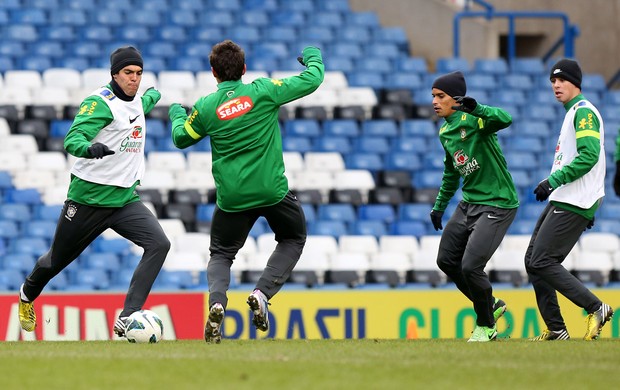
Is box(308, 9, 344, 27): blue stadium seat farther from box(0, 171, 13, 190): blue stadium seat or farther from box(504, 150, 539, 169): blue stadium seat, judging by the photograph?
box(0, 171, 13, 190): blue stadium seat

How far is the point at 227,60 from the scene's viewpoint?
877 centimetres

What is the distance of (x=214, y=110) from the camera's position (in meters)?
8.79

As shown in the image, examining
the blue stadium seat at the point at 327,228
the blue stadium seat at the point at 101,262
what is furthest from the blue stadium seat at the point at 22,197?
the blue stadium seat at the point at 327,228

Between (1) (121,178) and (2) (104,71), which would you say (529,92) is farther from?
(1) (121,178)

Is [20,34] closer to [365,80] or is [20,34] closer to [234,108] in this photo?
[365,80]

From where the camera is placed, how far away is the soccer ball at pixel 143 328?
358 inches

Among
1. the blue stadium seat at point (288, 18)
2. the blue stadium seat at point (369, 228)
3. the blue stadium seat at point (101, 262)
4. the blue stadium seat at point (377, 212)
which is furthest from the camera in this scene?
the blue stadium seat at point (288, 18)

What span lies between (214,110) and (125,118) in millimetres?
771

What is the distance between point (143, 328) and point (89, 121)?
1.52 m

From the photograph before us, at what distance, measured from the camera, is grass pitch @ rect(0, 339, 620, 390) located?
6.54 metres

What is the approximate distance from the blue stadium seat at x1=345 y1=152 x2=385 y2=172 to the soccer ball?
941 centimetres

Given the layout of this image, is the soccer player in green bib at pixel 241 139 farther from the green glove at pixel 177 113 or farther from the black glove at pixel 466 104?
the black glove at pixel 466 104

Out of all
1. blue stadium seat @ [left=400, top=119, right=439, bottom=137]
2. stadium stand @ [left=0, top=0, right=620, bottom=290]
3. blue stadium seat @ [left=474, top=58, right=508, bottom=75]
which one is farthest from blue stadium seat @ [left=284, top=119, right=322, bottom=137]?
blue stadium seat @ [left=474, top=58, right=508, bottom=75]

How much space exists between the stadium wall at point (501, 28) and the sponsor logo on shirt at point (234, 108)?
13374 millimetres
